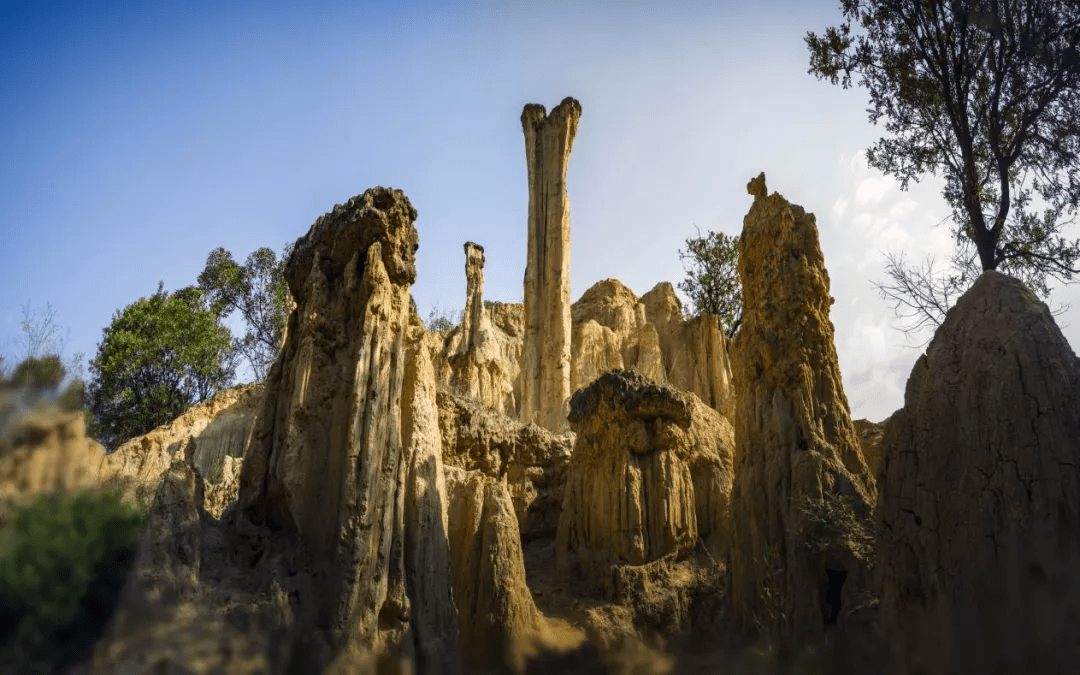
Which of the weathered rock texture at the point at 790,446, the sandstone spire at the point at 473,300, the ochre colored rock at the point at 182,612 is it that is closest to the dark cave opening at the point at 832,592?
the weathered rock texture at the point at 790,446

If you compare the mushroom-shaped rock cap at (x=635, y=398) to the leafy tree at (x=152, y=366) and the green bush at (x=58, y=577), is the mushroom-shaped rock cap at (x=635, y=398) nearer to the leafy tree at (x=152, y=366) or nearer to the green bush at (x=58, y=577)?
the green bush at (x=58, y=577)

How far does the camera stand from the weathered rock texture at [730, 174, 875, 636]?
11.9m

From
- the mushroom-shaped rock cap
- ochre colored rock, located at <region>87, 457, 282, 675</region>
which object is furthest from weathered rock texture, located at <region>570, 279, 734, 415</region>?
ochre colored rock, located at <region>87, 457, 282, 675</region>

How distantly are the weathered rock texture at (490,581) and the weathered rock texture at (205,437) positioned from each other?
9.91 m

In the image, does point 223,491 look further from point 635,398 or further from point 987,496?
point 987,496

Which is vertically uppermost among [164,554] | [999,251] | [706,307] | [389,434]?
[706,307]

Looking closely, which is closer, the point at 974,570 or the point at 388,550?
the point at 974,570

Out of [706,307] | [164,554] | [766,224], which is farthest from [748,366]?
[706,307]

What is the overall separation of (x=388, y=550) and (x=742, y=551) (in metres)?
5.37

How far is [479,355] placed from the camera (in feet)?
107

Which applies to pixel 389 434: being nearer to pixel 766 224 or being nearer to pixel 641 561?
pixel 641 561

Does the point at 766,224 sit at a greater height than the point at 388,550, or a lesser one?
greater

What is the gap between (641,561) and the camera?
1573 centimetres

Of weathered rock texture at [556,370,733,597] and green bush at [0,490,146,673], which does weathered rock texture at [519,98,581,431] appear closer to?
weathered rock texture at [556,370,733,597]
